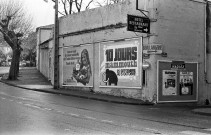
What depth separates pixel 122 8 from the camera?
2184cm

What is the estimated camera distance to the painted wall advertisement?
68.0 feet

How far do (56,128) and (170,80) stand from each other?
11.8 meters

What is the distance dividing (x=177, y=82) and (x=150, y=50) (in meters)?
2.69

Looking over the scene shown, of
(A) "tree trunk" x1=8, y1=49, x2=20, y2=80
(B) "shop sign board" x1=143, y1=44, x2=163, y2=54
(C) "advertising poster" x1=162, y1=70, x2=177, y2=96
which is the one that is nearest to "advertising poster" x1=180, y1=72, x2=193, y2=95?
(C) "advertising poster" x1=162, y1=70, x2=177, y2=96

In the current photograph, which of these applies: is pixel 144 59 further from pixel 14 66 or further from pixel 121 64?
pixel 14 66

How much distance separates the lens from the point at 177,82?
67.0ft

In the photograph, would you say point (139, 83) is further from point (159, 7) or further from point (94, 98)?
point (159, 7)

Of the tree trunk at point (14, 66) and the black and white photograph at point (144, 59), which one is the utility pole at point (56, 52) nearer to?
the black and white photograph at point (144, 59)

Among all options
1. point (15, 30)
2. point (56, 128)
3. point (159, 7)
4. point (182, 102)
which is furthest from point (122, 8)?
point (15, 30)

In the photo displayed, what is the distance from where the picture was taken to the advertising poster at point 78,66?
2473 centimetres

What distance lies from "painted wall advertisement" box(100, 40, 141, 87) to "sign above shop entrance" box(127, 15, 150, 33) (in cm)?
130

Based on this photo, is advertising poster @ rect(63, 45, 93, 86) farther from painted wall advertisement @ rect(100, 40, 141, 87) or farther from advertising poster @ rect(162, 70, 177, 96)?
advertising poster @ rect(162, 70, 177, 96)

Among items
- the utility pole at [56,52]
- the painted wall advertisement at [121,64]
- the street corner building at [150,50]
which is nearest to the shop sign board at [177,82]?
the street corner building at [150,50]

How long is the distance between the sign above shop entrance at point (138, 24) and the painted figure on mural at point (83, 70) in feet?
21.7
